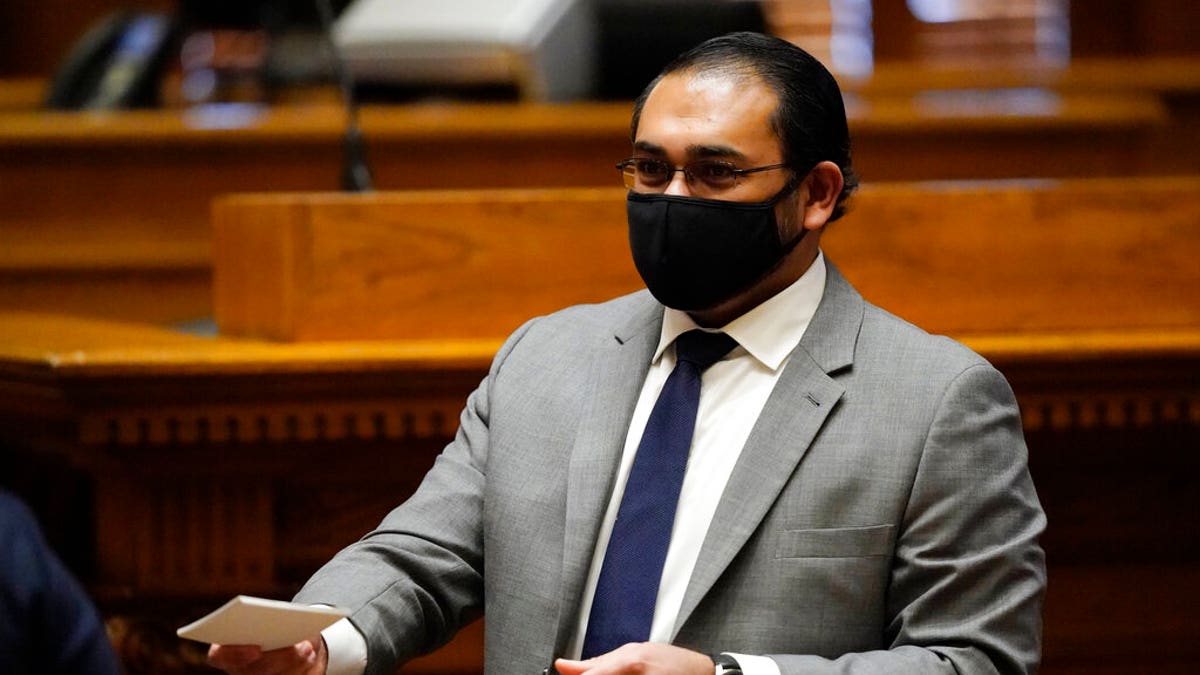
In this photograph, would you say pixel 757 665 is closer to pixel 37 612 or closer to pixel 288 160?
pixel 37 612

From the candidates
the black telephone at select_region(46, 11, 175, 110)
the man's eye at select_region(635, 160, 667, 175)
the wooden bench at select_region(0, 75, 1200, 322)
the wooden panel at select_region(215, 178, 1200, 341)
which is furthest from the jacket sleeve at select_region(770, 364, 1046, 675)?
the black telephone at select_region(46, 11, 175, 110)

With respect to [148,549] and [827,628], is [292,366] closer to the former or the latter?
[148,549]

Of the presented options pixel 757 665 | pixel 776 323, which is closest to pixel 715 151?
pixel 776 323

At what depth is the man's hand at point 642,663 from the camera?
140cm

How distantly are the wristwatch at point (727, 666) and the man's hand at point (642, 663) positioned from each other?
0.10 ft

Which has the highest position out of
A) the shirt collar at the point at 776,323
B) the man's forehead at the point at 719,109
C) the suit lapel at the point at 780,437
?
the man's forehead at the point at 719,109

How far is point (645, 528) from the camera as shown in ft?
5.23

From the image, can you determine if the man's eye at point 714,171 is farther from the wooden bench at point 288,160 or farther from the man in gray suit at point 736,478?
the wooden bench at point 288,160

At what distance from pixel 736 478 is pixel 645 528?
0.36ft

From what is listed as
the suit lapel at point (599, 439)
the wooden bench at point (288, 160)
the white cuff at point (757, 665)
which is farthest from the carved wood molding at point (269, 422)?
the wooden bench at point (288, 160)

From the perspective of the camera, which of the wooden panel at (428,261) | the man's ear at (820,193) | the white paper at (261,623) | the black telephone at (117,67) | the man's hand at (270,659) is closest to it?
the white paper at (261,623)

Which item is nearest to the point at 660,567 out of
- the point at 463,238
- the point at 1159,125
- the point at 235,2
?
the point at 463,238

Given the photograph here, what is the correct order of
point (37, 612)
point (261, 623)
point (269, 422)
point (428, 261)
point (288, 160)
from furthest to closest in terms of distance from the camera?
1. point (288, 160)
2. point (428, 261)
3. point (269, 422)
4. point (261, 623)
5. point (37, 612)

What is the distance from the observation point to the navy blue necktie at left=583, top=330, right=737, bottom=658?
1.57 meters
